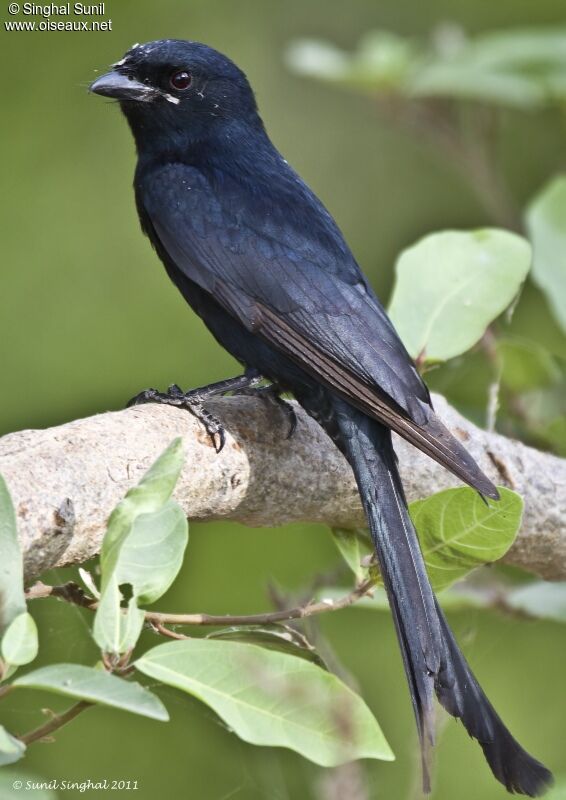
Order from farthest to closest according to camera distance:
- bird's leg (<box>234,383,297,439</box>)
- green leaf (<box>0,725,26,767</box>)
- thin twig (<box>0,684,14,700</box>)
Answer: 1. bird's leg (<box>234,383,297,439</box>)
2. thin twig (<box>0,684,14,700</box>)
3. green leaf (<box>0,725,26,767</box>)

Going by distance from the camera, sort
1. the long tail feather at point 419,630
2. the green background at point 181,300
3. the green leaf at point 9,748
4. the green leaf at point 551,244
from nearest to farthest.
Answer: the green leaf at point 9,748 → the long tail feather at point 419,630 → the green leaf at point 551,244 → the green background at point 181,300

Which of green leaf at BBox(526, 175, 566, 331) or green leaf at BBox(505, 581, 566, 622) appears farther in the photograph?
green leaf at BBox(526, 175, 566, 331)

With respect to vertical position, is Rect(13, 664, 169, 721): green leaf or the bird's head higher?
the bird's head

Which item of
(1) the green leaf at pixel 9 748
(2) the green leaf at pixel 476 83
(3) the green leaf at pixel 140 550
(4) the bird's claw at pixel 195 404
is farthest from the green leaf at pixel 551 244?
(1) the green leaf at pixel 9 748

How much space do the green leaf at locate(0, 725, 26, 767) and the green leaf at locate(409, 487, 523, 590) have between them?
859mm

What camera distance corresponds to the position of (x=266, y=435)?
7.96 feet

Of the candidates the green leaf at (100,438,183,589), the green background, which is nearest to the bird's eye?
the green background

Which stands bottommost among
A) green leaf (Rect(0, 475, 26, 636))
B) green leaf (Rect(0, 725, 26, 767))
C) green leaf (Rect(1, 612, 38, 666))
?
green leaf (Rect(0, 725, 26, 767))

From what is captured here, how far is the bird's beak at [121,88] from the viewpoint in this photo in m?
3.06

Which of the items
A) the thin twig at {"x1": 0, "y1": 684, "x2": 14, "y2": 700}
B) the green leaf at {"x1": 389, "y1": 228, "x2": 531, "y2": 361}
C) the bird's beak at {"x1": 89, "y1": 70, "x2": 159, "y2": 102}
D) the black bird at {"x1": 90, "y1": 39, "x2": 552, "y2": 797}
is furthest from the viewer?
the bird's beak at {"x1": 89, "y1": 70, "x2": 159, "y2": 102}

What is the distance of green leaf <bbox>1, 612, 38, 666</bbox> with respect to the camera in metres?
1.44

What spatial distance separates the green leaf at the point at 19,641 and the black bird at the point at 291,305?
66cm

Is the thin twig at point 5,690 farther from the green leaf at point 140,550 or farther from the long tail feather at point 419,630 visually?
the long tail feather at point 419,630

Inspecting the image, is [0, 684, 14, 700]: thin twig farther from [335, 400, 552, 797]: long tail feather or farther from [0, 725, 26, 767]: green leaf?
[335, 400, 552, 797]: long tail feather
